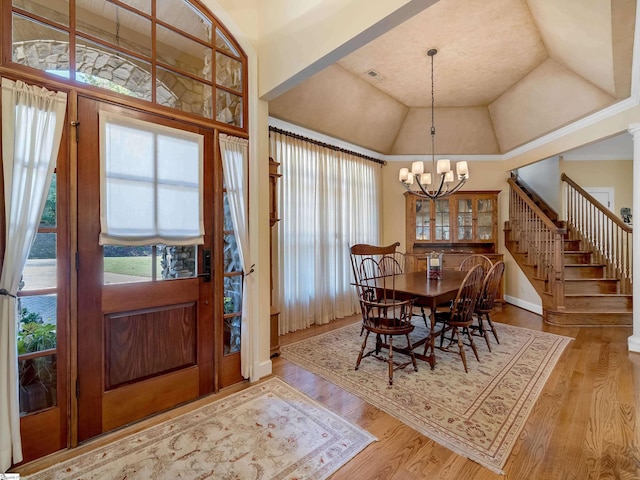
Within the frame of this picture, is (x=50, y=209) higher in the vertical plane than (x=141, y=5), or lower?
lower

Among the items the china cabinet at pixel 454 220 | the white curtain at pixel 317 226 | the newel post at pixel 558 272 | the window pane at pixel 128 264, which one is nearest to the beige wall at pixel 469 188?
the china cabinet at pixel 454 220

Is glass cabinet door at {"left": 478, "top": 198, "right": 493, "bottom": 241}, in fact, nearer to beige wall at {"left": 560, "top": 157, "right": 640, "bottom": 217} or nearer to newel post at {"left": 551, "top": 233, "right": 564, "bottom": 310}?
newel post at {"left": 551, "top": 233, "right": 564, "bottom": 310}

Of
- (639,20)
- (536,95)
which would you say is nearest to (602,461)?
(639,20)

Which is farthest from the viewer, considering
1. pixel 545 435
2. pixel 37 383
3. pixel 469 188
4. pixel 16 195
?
pixel 469 188

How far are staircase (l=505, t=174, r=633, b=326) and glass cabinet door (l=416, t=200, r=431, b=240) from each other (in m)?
1.44

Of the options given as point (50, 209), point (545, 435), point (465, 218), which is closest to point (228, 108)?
point (50, 209)

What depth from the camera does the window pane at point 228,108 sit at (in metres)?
2.50

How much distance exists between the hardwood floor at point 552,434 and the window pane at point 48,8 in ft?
10.0

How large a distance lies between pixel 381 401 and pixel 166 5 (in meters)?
3.46

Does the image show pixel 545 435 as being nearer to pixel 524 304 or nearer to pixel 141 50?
pixel 141 50

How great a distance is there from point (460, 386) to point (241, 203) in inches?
95.6

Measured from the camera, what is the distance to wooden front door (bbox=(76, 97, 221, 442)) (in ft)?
6.10

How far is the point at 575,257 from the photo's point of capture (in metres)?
5.26

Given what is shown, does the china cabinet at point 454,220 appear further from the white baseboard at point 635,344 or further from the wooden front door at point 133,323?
the wooden front door at point 133,323
